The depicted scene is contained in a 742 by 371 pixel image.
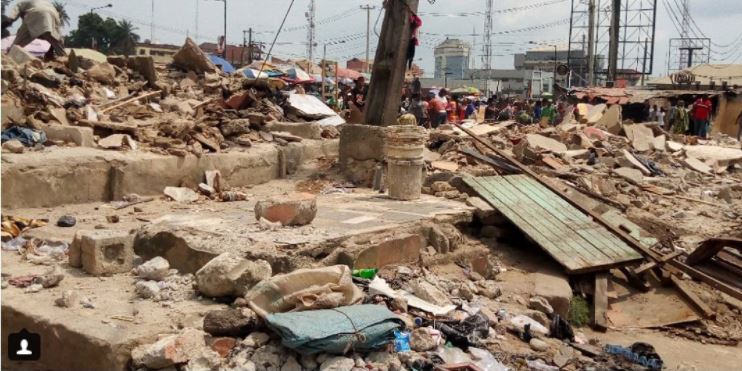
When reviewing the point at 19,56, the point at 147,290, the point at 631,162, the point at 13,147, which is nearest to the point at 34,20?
the point at 19,56

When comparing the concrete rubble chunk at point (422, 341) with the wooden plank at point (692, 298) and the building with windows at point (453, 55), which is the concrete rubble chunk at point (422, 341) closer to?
the wooden plank at point (692, 298)

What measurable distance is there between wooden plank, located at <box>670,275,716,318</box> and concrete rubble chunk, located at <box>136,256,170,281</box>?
455 cm

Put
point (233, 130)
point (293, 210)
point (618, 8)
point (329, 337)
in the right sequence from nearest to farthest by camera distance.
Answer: point (329, 337), point (293, 210), point (233, 130), point (618, 8)

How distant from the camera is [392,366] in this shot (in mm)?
3748

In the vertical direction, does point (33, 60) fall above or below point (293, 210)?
above

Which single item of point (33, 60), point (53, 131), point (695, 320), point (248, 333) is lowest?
point (695, 320)

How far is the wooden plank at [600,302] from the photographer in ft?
18.3

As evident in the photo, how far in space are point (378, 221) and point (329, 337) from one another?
2101mm

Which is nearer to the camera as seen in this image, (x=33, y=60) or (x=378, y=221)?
(x=378, y=221)

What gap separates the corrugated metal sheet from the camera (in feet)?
20.2

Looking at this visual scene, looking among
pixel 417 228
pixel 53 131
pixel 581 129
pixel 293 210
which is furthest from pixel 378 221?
pixel 581 129

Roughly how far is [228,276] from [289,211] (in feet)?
3.83

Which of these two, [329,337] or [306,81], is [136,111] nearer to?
[329,337]

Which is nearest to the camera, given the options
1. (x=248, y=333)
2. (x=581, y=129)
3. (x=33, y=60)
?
(x=248, y=333)
